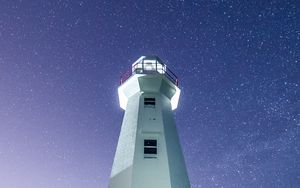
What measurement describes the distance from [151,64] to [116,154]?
242 inches

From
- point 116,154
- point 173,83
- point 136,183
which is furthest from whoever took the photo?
point 173,83

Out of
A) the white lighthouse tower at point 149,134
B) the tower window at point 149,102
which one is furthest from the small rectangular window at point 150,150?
the tower window at point 149,102

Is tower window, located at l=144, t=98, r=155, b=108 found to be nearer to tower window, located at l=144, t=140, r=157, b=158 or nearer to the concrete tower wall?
the concrete tower wall

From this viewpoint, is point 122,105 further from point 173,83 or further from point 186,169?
point 186,169

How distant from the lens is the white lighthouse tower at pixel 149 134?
45.9 ft

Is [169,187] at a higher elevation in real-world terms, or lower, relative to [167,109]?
lower

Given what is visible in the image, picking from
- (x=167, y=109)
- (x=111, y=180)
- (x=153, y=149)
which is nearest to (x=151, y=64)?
(x=167, y=109)

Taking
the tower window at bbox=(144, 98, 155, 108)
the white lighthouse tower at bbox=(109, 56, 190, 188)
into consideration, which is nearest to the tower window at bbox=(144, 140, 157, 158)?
the white lighthouse tower at bbox=(109, 56, 190, 188)

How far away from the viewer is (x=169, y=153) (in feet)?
48.7

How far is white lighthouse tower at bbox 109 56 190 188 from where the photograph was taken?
14.0 metres

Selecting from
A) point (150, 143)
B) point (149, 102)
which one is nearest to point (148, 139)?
point (150, 143)

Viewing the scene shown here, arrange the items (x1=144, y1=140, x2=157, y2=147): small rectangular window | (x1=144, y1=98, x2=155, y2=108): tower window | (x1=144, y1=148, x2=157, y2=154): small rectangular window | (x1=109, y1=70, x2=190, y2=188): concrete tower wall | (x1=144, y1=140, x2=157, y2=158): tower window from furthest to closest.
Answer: (x1=144, y1=98, x2=155, y2=108): tower window < (x1=144, y1=140, x2=157, y2=147): small rectangular window < (x1=144, y1=148, x2=157, y2=154): small rectangular window < (x1=144, y1=140, x2=157, y2=158): tower window < (x1=109, y1=70, x2=190, y2=188): concrete tower wall

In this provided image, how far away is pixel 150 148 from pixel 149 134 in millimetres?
781

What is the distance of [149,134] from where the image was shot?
15469 mm
